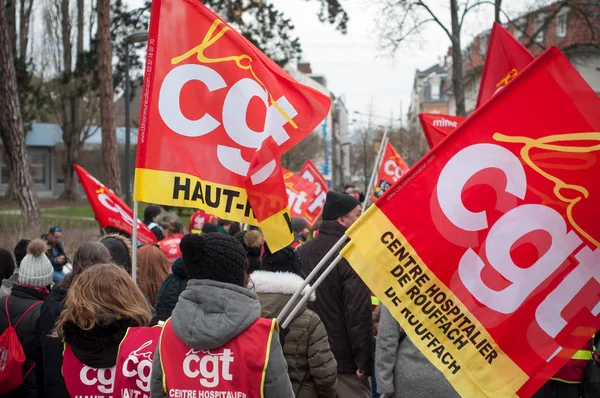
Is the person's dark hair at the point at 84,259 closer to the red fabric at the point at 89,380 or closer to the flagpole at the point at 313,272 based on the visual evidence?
the red fabric at the point at 89,380

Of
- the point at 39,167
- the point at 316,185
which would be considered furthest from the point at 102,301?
the point at 39,167

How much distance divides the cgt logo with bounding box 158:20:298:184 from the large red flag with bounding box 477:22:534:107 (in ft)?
13.9

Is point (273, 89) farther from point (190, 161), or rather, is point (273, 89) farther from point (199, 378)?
point (199, 378)

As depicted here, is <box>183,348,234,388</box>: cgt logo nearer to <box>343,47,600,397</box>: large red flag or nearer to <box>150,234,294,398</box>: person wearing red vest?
<box>150,234,294,398</box>: person wearing red vest

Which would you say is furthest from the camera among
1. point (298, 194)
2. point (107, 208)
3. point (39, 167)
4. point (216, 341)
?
point (39, 167)

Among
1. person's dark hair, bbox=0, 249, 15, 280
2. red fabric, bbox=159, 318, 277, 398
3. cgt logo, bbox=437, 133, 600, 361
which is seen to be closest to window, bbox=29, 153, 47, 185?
person's dark hair, bbox=0, 249, 15, 280

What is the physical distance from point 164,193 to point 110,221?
128 inches

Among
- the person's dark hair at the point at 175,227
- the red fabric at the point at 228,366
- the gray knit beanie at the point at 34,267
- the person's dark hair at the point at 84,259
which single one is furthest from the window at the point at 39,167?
the red fabric at the point at 228,366

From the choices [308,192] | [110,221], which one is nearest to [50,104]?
[308,192]

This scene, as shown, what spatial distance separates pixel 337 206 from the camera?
230 inches

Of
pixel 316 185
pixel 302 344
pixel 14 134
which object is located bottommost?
pixel 14 134

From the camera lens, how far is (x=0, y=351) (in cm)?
510

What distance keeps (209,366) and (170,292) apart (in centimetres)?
160

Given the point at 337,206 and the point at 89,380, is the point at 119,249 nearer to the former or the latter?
the point at 337,206
